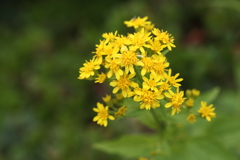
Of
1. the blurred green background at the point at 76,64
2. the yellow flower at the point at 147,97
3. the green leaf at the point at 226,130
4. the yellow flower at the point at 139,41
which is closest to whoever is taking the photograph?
the yellow flower at the point at 147,97

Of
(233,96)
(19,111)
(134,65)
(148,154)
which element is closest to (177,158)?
→ (148,154)

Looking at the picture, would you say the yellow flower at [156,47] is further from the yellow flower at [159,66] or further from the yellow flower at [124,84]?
the yellow flower at [124,84]

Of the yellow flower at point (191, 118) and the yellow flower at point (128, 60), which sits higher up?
the yellow flower at point (128, 60)

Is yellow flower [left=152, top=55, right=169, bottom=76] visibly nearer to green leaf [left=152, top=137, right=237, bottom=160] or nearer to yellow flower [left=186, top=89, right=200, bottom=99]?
yellow flower [left=186, top=89, right=200, bottom=99]

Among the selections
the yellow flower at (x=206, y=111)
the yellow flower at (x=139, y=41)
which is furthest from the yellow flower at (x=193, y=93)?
the yellow flower at (x=139, y=41)

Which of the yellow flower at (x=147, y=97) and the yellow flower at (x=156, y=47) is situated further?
the yellow flower at (x=156, y=47)

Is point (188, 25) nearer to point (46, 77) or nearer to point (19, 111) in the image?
point (46, 77)

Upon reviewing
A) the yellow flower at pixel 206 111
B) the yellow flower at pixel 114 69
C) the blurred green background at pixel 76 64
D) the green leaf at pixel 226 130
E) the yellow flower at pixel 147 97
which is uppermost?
the blurred green background at pixel 76 64
